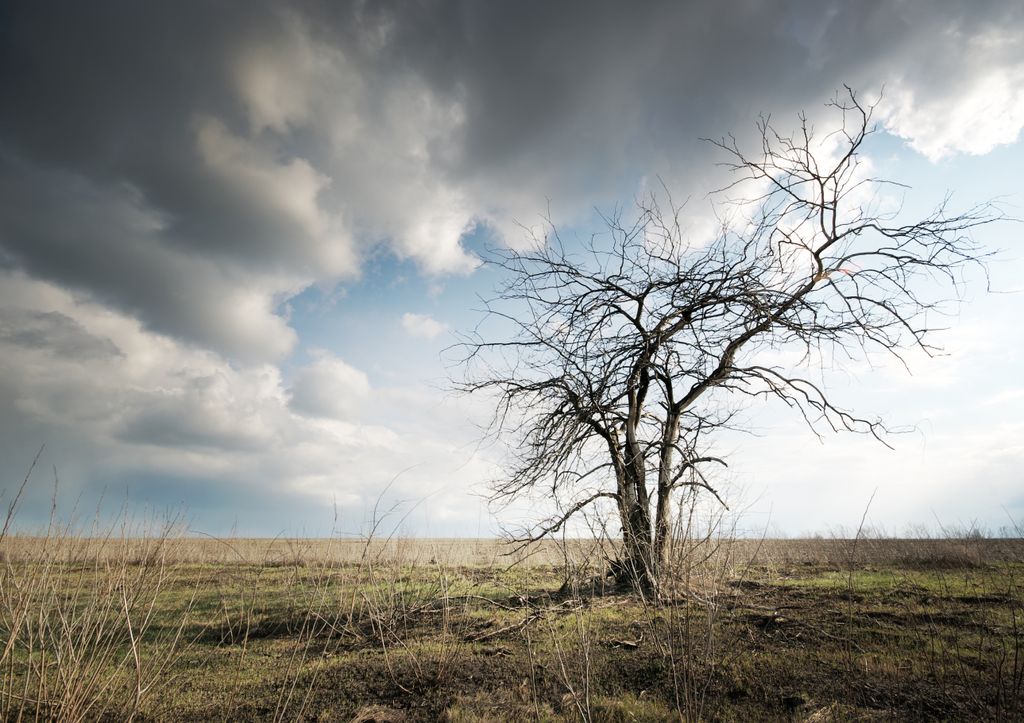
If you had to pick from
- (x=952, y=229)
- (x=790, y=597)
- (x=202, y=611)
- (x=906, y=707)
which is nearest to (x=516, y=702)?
(x=906, y=707)

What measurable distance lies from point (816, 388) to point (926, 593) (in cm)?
381

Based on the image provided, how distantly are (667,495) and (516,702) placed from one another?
17.4 ft

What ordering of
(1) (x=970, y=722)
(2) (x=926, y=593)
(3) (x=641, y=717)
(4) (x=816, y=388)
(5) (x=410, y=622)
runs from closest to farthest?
(1) (x=970, y=722)
(3) (x=641, y=717)
(5) (x=410, y=622)
(2) (x=926, y=593)
(4) (x=816, y=388)

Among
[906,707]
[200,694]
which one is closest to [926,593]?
[906,707]

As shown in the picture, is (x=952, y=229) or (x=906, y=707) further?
(x=952, y=229)

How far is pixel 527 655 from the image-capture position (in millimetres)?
6348

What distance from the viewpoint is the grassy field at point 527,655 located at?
4008 mm

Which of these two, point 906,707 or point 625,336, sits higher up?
point 625,336

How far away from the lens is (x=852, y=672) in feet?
16.8

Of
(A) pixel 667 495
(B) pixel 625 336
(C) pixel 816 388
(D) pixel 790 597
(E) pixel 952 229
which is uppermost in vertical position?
(E) pixel 952 229

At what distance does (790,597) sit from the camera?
9.12 metres

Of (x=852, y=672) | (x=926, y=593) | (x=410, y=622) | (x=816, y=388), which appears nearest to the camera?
(x=852, y=672)

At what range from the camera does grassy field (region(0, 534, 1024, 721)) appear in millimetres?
4008

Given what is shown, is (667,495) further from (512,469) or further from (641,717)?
(641,717)
